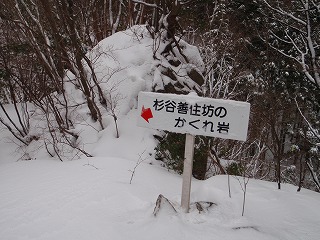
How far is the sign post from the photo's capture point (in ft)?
8.29

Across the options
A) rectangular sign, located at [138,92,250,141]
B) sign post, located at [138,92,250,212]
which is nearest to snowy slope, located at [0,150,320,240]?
sign post, located at [138,92,250,212]

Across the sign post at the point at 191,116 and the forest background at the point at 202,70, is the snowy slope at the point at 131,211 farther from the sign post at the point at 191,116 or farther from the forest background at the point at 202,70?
the forest background at the point at 202,70

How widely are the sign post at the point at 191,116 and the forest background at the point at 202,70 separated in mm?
2070

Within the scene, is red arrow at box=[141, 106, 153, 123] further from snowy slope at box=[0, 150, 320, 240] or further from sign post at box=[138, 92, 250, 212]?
snowy slope at box=[0, 150, 320, 240]

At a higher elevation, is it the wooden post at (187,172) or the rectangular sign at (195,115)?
the rectangular sign at (195,115)

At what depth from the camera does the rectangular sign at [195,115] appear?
252 centimetres

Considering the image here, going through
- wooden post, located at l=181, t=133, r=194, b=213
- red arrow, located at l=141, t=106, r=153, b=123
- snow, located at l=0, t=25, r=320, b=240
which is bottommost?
snow, located at l=0, t=25, r=320, b=240

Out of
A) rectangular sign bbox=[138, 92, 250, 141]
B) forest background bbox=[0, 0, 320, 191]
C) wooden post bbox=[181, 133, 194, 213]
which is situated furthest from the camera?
forest background bbox=[0, 0, 320, 191]

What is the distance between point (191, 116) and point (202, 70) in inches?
258

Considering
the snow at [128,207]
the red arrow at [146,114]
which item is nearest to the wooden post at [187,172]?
the snow at [128,207]

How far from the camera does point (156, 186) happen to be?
13.9ft

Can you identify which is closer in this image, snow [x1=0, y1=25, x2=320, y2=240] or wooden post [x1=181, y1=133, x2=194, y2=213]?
snow [x1=0, y1=25, x2=320, y2=240]

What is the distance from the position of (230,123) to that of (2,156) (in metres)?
8.73

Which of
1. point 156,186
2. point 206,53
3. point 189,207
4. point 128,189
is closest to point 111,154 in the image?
point 156,186
